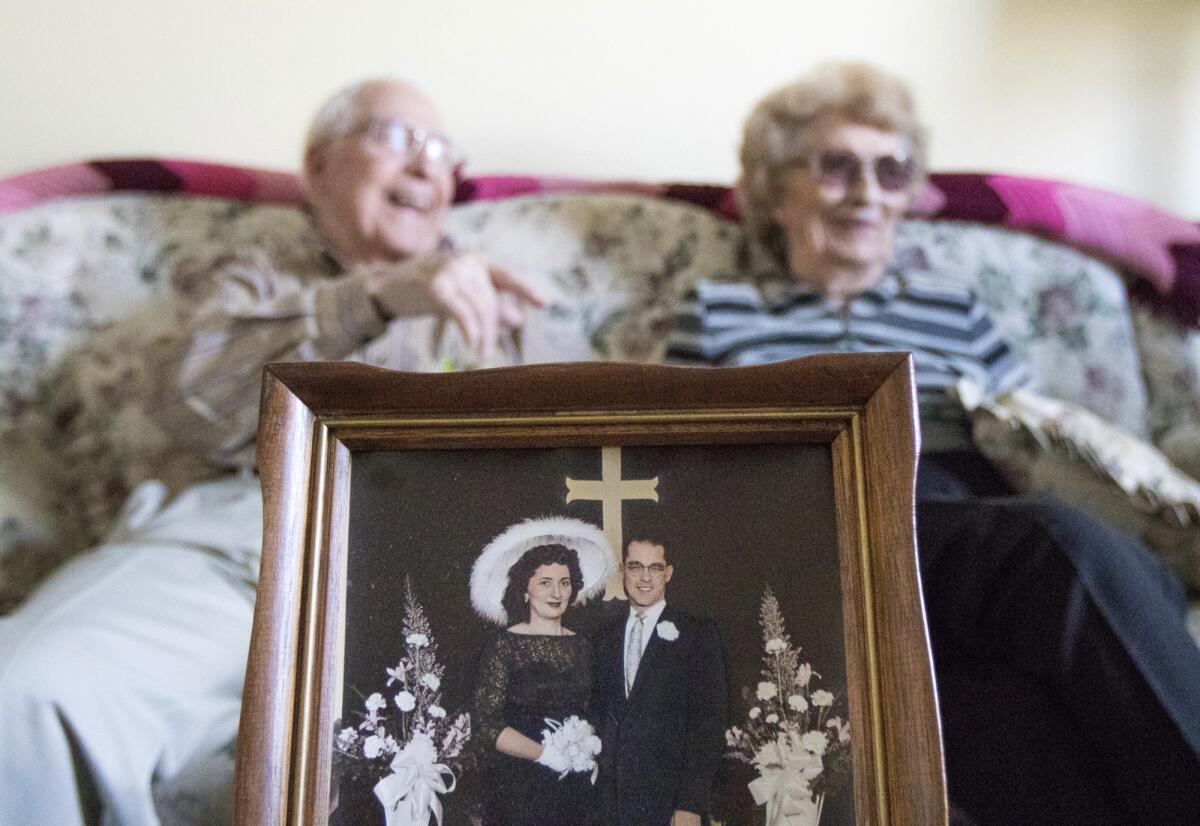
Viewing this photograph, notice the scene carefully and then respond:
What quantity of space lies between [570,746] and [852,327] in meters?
0.93

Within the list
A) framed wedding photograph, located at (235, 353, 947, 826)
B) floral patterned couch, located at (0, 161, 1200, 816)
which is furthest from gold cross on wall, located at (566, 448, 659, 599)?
floral patterned couch, located at (0, 161, 1200, 816)

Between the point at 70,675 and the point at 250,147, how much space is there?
103 cm

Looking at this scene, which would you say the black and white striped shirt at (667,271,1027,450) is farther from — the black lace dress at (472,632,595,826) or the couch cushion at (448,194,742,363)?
the black lace dress at (472,632,595,826)

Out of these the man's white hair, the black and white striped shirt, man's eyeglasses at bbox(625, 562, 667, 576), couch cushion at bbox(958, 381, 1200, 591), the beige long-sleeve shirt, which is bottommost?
man's eyeglasses at bbox(625, 562, 667, 576)

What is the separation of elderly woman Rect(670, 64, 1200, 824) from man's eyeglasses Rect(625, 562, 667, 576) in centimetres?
42

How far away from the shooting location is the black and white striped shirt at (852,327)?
1258mm

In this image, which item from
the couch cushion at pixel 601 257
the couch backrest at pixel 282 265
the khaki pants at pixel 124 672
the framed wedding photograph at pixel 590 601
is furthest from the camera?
the couch cushion at pixel 601 257

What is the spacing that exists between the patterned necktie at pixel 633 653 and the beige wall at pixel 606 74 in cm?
116

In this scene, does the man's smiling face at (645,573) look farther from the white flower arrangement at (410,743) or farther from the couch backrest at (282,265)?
the couch backrest at (282,265)

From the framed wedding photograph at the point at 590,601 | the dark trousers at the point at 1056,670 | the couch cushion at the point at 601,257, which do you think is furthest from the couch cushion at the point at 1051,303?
the framed wedding photograph at the point at 590,601

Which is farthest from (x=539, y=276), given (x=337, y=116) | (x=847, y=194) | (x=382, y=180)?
(x=847, y=194)

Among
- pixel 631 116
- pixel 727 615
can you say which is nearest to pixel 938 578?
pixel 727 615

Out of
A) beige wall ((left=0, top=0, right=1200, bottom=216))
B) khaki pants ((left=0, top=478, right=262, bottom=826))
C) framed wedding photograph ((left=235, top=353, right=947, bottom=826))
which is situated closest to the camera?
framed wedding photograph ((left=235, top=353, right=947, bottom=826))

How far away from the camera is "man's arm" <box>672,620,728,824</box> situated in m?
0.49
